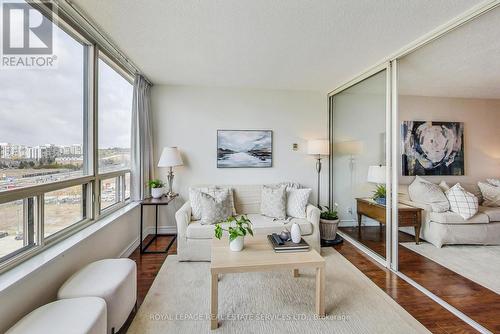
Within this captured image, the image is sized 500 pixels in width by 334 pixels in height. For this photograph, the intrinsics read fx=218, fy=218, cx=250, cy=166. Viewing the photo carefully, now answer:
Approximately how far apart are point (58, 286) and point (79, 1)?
2196 millimetres

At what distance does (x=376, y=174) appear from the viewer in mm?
2854

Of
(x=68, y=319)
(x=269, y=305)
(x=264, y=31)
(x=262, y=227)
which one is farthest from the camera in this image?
(x=262, y=227)

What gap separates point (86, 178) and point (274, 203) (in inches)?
89.3

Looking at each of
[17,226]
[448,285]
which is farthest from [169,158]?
[448,285]

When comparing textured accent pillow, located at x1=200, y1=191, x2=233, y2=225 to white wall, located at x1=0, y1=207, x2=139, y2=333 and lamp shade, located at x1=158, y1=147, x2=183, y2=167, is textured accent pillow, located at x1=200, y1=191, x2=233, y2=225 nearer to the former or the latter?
lamp shade, located at x1=158, y1=147, x2=183, y2=167

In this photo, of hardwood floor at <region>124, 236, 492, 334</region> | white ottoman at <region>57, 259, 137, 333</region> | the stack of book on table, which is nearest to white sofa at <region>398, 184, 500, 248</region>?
hardwood floor at <region>124, 236, 492, 334</region>

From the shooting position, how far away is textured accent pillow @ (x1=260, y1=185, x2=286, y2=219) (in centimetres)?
312

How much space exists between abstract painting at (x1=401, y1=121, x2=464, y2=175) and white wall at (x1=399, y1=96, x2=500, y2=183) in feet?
0.26

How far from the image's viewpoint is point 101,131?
2543mm

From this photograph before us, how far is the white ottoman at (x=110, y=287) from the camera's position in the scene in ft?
4.89

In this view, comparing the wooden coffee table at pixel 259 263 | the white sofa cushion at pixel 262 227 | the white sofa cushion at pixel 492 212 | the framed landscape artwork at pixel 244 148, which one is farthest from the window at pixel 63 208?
the white sofa cushion at pixel 492 212

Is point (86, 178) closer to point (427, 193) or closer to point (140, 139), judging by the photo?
point (140, 139)

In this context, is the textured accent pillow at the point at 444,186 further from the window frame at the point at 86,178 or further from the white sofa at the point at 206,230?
the window frame at the point at 86,178

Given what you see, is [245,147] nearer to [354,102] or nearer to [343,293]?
[354,102]
